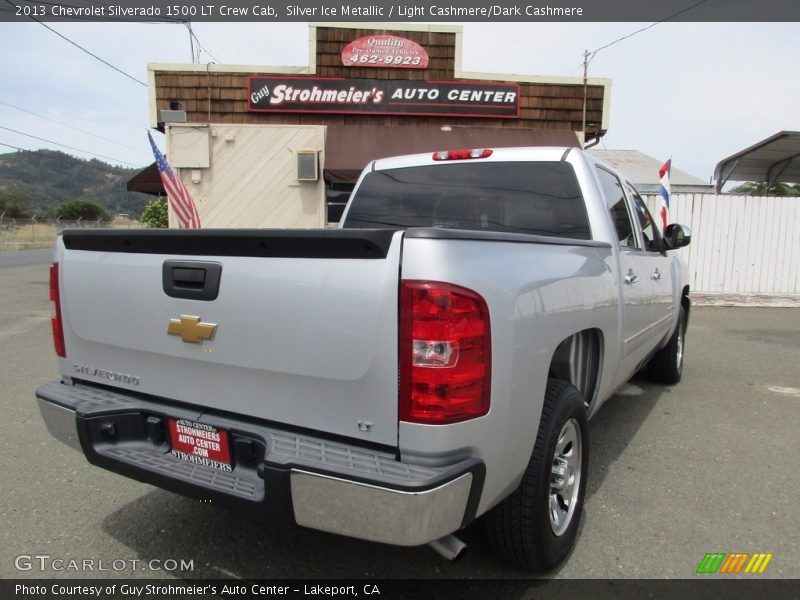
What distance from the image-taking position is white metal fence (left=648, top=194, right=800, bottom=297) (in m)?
11.3

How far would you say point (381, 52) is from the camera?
12.2 meters

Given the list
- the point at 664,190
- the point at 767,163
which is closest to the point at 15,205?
the point at 767,163

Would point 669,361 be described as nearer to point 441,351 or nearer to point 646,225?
point 646,225

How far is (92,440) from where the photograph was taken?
7.75 ft

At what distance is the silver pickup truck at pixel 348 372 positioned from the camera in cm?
180

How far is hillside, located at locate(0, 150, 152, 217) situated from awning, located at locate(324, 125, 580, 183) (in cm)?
8470

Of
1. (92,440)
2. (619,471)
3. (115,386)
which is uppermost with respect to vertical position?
(115,386)

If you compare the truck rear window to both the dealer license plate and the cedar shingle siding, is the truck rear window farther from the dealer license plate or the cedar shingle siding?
the cedar shingle siding

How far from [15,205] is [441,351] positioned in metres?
75.7

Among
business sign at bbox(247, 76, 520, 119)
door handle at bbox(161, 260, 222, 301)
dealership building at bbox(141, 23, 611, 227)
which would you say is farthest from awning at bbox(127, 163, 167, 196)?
door handle at bbox(161, 260, 222, 301)
